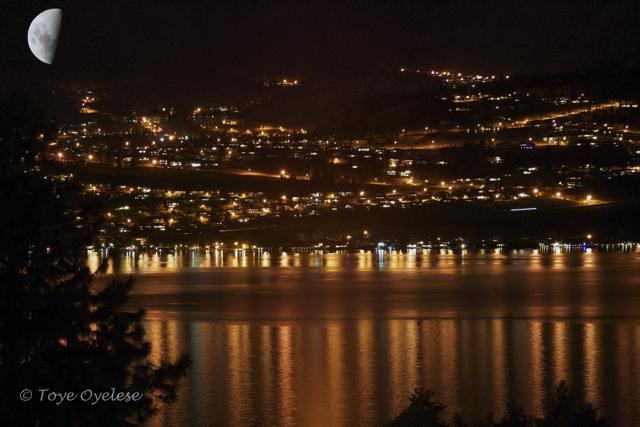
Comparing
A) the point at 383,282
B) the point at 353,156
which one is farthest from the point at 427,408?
the point at 353,156

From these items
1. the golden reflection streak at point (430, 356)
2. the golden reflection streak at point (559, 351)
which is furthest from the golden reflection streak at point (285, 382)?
the golden reflection streak at point (559, 351)

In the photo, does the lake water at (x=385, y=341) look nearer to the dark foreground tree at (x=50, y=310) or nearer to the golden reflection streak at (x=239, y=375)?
the golden reflection streak at (x=239, y=375)

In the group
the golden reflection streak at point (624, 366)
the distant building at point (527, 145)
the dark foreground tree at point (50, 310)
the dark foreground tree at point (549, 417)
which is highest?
the distant building at point (527, 145)

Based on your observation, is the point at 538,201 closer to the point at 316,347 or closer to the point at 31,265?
the point at 316,347

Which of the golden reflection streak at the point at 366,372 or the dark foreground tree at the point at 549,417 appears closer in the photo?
the dark foreground tree at the point at 549,417

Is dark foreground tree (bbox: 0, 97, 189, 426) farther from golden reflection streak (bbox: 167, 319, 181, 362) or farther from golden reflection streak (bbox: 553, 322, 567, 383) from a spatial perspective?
golden reflection streak (bbox: 553, 322, 567, 383)

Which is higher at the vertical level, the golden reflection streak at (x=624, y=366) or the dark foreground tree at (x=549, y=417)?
the dark foreground tree at (x=549, y=417)

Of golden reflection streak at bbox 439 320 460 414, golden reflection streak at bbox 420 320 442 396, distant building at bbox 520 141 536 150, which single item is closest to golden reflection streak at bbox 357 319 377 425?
golden reflection streak at bbox 420 320 442 396
